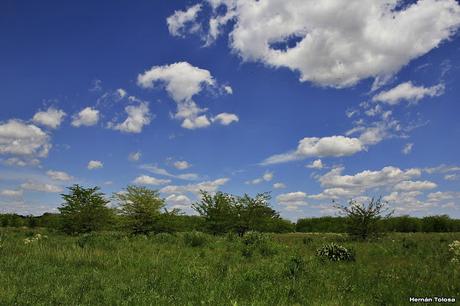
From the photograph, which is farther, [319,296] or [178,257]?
[178,257]

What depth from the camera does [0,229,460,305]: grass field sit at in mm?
8133

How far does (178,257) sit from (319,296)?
21.0 ft

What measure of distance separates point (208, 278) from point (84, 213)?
780 inches

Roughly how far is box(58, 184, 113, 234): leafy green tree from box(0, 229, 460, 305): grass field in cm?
1181

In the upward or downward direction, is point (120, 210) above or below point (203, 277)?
above

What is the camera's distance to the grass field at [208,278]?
8.13 meters

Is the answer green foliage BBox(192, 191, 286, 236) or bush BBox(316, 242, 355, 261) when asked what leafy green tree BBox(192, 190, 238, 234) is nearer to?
green foliage BBox(192, 191, 286, 236)

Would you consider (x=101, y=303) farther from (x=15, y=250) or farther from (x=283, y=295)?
(x=15, y=250)

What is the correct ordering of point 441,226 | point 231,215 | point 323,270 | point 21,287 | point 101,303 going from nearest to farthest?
point 101,303, point 21,287, point 323,270, point 231,215, point 441,226

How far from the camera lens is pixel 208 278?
10109 millimetres

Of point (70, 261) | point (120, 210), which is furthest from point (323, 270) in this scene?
point (120, 210)

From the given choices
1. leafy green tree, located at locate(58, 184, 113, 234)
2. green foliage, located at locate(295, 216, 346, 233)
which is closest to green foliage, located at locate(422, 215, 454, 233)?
green foliage, located at locate(295, 216, 346, 233)

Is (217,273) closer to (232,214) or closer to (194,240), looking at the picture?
(194,240)

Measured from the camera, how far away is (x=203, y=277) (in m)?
10.3
